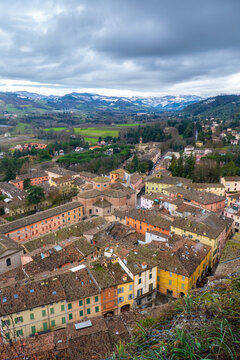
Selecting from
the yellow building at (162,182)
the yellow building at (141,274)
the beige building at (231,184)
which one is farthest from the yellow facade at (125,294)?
the beige building at (231,184)

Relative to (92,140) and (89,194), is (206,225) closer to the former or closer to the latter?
(89,194)

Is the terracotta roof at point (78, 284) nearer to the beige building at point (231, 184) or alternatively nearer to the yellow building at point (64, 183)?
the yellow building at point (64, 183)

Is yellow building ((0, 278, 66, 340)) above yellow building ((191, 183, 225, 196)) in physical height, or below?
below

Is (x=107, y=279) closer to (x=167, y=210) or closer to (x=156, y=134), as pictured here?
(x=167, y=210)

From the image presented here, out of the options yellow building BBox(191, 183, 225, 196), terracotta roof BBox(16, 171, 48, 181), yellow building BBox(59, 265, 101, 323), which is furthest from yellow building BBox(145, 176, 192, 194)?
yellow building BBox(59, 265, 101, 323)

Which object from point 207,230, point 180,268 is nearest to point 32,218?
point 180,268

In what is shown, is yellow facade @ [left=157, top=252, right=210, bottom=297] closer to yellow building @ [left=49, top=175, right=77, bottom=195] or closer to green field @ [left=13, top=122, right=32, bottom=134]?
yellow building @ [left=49, top=175, right=77, bottom=195]
